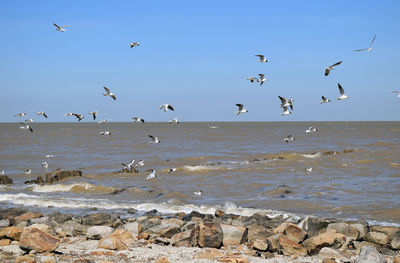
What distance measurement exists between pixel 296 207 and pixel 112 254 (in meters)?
8.31

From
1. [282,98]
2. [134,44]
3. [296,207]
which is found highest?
[134,44]

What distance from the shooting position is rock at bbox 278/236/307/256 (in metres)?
9.10

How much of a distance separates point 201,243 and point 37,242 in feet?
9.71

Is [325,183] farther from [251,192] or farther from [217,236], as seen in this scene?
[217,236]

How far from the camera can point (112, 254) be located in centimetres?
859

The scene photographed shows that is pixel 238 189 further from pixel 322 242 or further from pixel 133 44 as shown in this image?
pixel 322 242

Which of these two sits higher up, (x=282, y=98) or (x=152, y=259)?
(x=282, y=98)

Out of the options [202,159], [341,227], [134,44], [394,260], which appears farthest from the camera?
[202,159]

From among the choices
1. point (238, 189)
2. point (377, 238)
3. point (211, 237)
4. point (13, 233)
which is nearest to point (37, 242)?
point (13, 233)

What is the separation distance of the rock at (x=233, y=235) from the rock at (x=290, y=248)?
0.81 m

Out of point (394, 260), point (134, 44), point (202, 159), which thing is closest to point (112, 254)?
point (394, 260)

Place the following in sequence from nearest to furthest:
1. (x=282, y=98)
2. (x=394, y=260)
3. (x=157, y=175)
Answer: (x=394, y=260), (x=282, y=98), (x=157, y=175)

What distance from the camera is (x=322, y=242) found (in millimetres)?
9148

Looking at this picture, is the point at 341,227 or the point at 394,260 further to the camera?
the point at 341,227
